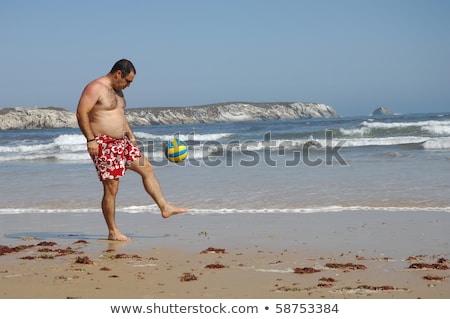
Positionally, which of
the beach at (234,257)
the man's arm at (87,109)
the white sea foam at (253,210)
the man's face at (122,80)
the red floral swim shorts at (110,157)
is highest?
the man's face at (122,80)

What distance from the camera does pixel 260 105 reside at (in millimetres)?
85250

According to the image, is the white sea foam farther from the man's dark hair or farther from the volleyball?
the man's dark hair

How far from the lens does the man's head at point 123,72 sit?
640 centimetres

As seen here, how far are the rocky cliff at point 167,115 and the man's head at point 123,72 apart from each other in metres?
61.3

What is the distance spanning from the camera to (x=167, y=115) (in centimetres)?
7319

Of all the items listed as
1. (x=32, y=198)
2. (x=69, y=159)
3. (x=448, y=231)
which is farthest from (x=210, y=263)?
(x=69, y=159)

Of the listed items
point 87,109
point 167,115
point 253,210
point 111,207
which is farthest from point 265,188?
point 167,115

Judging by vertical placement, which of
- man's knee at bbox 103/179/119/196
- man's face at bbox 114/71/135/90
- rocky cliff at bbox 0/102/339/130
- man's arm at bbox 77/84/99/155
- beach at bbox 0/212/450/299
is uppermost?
rocky cliff at bbox 0/102/339/130

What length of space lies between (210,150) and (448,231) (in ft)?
57.7

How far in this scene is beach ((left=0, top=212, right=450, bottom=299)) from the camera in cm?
421

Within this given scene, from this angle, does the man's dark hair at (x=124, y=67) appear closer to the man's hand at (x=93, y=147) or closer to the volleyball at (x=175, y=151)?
the man's hand at (x=93, y=147)

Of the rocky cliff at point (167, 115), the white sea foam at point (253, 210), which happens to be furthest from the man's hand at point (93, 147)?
the rocky cliff at point (167, 115)

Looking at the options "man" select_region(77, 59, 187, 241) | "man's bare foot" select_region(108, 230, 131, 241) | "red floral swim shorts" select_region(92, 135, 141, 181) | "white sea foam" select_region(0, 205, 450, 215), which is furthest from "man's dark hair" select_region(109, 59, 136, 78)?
"white sea foam" select_region(0, 205, 450, 215)

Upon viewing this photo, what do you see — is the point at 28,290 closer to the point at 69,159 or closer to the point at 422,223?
the point at 422,223
